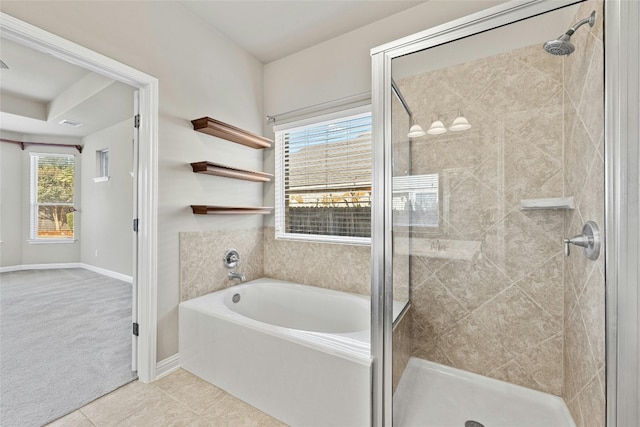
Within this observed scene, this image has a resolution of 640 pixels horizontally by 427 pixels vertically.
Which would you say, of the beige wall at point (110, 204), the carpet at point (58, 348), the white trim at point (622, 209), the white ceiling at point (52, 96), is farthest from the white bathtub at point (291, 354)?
the beige wall at point (110, 204)

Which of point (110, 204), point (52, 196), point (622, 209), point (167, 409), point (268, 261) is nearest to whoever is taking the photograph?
point (622, 209)

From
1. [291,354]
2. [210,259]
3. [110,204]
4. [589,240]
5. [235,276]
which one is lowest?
[291,354]

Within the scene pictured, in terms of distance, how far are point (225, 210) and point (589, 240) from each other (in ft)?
7.17

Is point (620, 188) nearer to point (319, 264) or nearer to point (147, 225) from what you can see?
point (319, 264)

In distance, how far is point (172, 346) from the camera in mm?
2049

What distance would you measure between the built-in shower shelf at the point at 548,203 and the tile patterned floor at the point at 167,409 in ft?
5.63

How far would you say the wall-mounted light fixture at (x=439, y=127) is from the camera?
1.52 m

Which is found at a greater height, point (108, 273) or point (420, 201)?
point (420, 201)

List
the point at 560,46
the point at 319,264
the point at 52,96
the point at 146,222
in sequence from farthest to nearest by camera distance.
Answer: the point at 52,96 < the point at 319,264 < the point at 146,222 < the point at 560,46

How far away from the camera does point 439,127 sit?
1.56 meters

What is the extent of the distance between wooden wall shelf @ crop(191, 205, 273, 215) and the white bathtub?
0.66 metres

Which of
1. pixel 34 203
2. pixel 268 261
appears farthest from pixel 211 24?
pixel 34 203

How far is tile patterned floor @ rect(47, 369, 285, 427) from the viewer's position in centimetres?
→ 152

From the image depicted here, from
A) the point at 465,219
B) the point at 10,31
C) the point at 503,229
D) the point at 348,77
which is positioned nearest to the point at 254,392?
the point at 465,219
